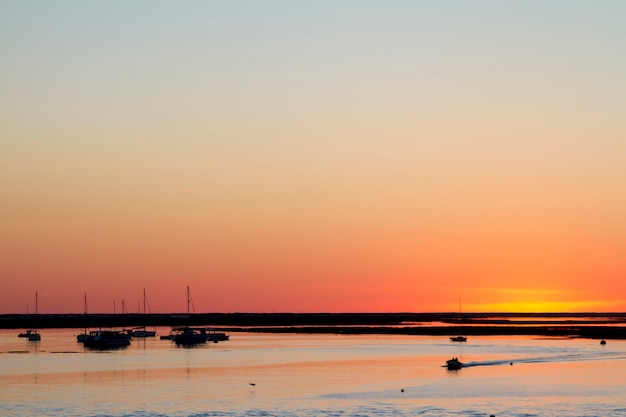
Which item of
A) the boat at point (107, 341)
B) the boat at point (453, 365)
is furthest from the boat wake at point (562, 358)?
the boat at point (107, 341)

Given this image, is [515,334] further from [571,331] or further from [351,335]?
[351,335]

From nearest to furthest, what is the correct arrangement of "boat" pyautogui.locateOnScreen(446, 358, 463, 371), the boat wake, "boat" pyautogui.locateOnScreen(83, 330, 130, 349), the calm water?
1. the calm water
2. "boat" pyautogui.locateOnScreen(446, 358, 463, 371)
3. the boat wake
4. "boat" pyautogui.locateOnScreen(83, 330, 130, 349)

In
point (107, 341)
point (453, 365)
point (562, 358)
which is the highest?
point (107, 341)

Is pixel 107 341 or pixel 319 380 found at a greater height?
pixel 107 341

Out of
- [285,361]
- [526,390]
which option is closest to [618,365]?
[526,390]

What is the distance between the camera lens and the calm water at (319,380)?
75438mm

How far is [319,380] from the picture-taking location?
98.1 meters

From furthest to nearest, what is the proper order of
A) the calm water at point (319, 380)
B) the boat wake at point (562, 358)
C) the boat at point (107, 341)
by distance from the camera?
the boat at point (107, 341), the boat wake at point (562, 358), the calm water at point (319, 380)

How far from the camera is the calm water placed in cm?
7544

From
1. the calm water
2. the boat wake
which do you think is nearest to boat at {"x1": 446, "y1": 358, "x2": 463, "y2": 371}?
the calm water

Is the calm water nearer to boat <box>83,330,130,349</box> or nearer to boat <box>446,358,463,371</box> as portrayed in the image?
boat <box>446,358,463,371</box>

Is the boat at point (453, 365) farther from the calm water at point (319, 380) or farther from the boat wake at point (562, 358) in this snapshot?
the boat wake at point (562, 358)

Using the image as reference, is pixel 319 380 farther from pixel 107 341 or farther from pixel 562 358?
pixel 107 341

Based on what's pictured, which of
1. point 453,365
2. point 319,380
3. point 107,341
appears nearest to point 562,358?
point 453,365
